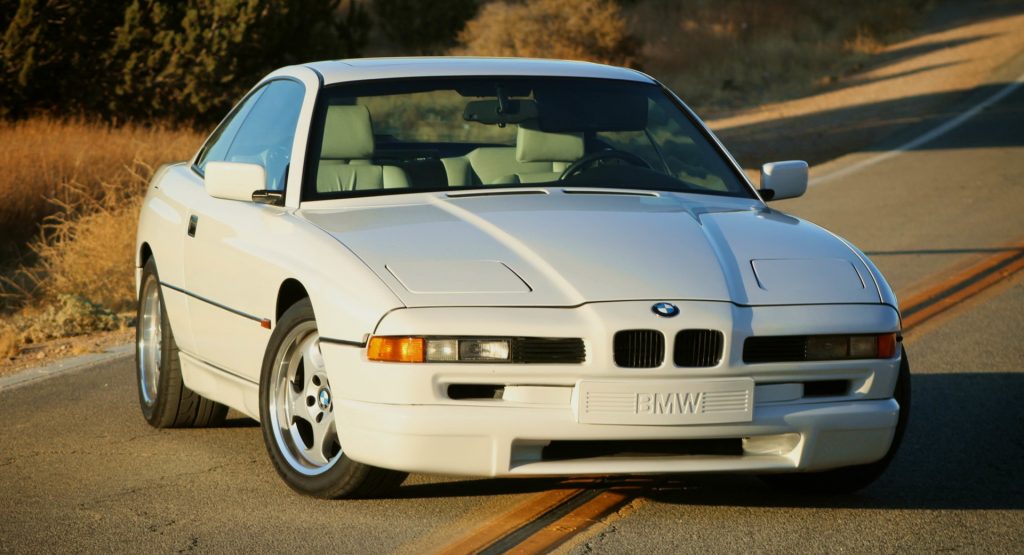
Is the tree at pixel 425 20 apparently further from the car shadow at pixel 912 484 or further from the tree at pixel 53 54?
the car shadow at pixel 912 484

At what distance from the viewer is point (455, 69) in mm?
6633

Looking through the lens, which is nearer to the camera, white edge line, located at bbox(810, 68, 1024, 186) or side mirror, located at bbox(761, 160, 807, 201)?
side mirror, located at bbox(761, 160, 807, 201)

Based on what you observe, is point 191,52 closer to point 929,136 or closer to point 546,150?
point 929,136

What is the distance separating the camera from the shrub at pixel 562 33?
125 feet

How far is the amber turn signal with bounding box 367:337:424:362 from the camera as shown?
4805 mm

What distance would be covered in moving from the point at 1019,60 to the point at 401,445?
34012 mm

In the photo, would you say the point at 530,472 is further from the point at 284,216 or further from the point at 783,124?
the point at 783,124

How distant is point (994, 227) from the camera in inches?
562

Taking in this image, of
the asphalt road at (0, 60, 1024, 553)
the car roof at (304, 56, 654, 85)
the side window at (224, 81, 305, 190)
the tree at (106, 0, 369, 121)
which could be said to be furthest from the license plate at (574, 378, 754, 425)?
the tree at (106, 0, 369, 121)

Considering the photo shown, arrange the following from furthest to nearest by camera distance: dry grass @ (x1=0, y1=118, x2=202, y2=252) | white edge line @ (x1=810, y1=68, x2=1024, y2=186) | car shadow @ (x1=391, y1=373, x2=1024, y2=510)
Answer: white edge line @ (x1=810, y1=68, x2=1024, y2=186)
dry grass @ (x1=0, y1=118, x2=202, y2=252)
car shadow @ (x1=391, y1=373, x2=1024, y2=510)

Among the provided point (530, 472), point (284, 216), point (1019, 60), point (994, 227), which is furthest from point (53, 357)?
point (1019, 60)

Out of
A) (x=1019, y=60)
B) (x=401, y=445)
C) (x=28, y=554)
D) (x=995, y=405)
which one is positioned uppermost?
(x=401, y=445)

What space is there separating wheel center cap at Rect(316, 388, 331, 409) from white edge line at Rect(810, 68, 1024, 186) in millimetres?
13554

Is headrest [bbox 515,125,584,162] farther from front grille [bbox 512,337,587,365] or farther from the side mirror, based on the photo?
front grille [bbox 512,337,587,365]
